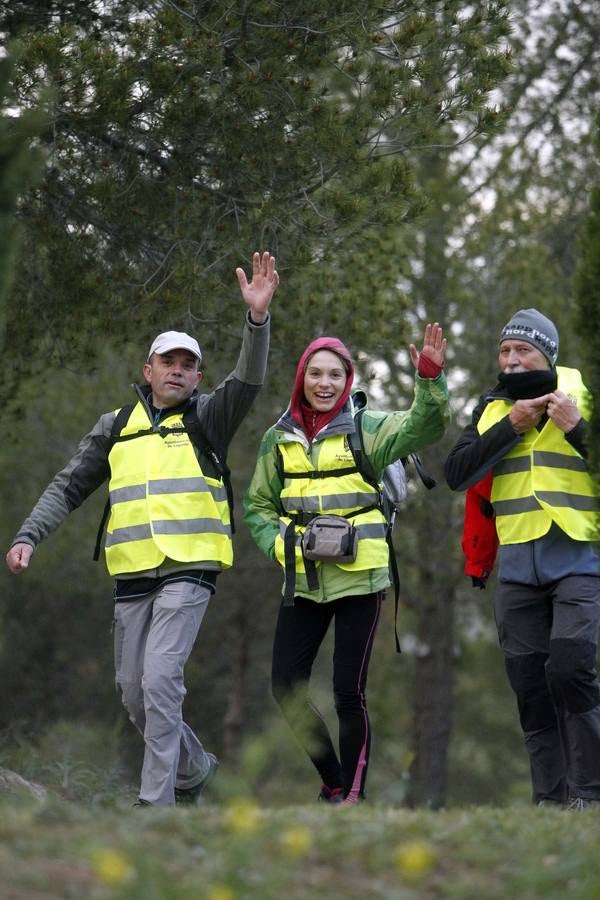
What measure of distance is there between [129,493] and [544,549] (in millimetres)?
1928

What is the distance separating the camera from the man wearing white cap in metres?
5.93

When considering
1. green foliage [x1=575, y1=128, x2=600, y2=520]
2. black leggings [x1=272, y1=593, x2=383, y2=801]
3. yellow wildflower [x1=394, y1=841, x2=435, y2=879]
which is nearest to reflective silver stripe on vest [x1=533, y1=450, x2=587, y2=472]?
black leggings [x1=272, y1=593, x2=383, y2=801]

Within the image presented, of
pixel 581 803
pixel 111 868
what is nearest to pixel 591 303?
pixel 581 803

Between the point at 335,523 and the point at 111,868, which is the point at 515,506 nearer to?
the point at 335,523

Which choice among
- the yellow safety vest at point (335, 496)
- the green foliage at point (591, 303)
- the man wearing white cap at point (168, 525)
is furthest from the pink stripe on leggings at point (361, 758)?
the green foliage at point (591, 303)

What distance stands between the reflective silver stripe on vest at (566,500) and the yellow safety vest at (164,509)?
4.90 feet

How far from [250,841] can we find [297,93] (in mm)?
4879

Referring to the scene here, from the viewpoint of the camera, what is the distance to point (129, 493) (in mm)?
6195

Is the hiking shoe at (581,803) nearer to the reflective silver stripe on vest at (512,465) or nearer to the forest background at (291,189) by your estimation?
the forest background at (291,189)

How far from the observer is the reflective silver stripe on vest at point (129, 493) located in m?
6.16

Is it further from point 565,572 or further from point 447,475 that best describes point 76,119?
point 565,572

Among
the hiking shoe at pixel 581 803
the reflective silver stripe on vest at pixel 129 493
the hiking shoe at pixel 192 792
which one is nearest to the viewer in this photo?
the hiking shoe at pixel 581 803

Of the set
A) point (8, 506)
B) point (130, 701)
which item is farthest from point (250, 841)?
point (8, 506)

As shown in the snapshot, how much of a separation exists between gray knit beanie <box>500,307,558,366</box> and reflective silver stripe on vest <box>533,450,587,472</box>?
1.59 ft
